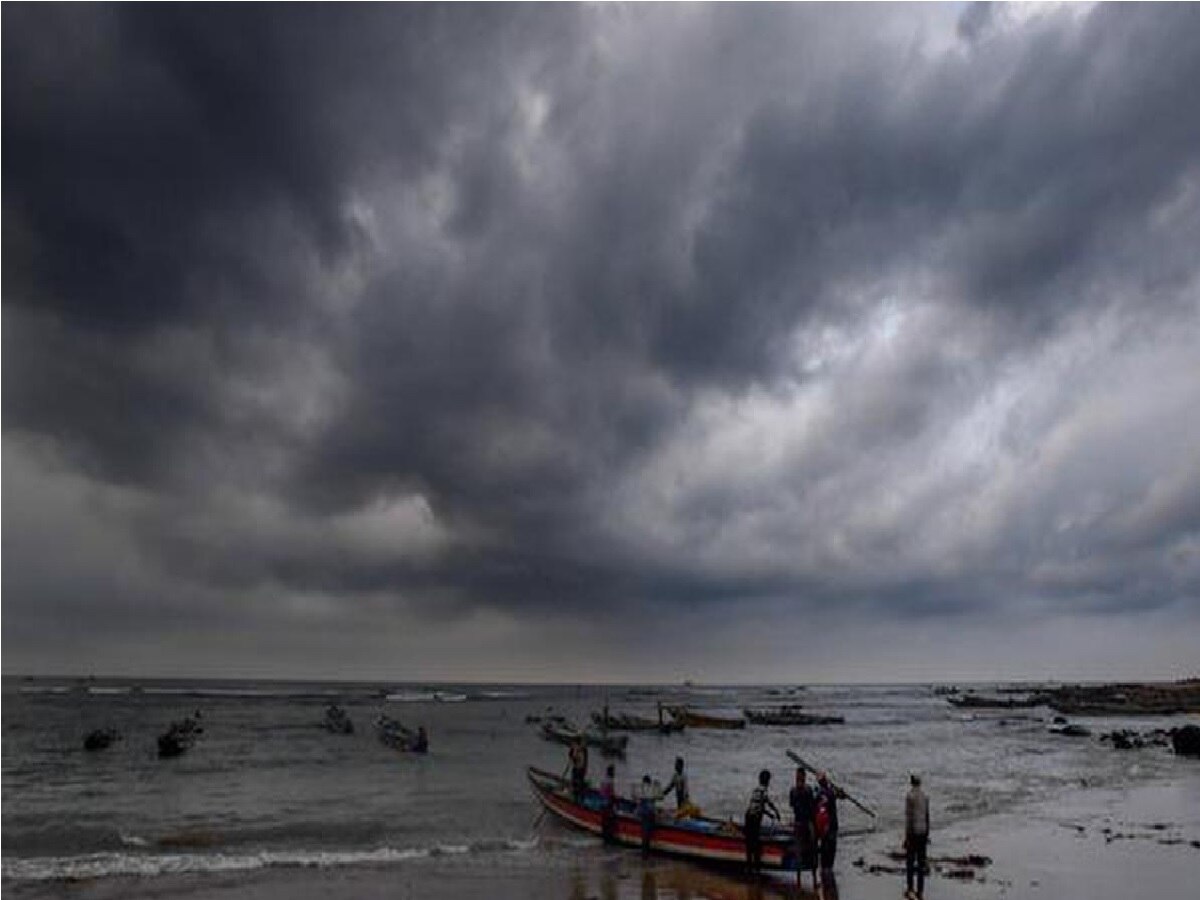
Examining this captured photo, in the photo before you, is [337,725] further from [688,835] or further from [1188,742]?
[688,835]

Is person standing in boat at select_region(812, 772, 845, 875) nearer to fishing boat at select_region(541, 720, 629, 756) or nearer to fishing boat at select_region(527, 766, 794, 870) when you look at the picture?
fishing boat at select_region(527, 766, 794, 870)

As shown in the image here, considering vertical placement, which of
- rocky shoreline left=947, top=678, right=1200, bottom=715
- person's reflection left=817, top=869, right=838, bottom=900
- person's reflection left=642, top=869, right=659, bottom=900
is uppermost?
rocky shoreline left=947, top=678, right=1200, bottom=715

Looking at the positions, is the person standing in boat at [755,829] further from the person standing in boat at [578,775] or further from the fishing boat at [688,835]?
the person standing in boat at [578,775]

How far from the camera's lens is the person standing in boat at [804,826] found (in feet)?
59.9

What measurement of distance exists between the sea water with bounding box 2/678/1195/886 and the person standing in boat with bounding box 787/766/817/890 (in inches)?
157

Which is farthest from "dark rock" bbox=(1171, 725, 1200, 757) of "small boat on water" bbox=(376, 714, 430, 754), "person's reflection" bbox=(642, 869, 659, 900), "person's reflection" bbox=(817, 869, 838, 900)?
"person's reflection" bbox=(642, 869, 659, 900)

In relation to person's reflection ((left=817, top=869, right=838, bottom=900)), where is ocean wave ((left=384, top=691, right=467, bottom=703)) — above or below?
above

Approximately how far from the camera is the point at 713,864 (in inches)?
796

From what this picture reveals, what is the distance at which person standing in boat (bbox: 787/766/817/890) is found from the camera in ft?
59.9

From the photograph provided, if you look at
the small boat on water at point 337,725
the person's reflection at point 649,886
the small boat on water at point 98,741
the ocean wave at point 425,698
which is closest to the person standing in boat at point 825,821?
the person's reflection at point 649,886

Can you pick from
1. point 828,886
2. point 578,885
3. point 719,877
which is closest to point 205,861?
point 578,885

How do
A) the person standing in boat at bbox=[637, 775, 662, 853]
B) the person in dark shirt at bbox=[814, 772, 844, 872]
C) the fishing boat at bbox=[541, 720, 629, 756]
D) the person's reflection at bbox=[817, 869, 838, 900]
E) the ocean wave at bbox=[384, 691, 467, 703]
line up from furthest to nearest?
1. the ocean wave at bbox=[384, 691, 467, 703]
2. the fishing boat at bbox=[541, 720, 629, 756]
3. the person standing in boat at bbox=[637, 775, 662, 853]
4. the person in dark shirt at bbox=[814, 772, 844, 872]
5. the person's reflection at bbox=[817, 869, 838, 900]

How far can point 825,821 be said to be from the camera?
719 inches

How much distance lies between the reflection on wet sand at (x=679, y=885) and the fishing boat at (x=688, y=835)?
0.30 metres
